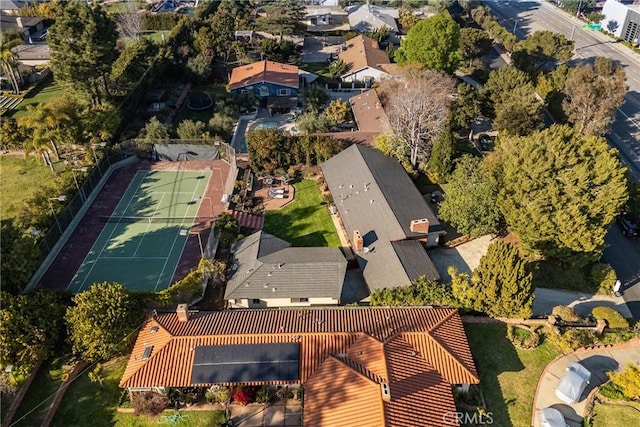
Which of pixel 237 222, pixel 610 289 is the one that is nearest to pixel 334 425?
pixel 237 222

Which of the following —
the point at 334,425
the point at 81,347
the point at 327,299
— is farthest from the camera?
the point at 327,299

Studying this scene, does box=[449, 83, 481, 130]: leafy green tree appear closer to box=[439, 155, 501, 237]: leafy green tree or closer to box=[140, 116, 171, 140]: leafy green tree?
box=[439, 155, 501, 237]: leafy green tree

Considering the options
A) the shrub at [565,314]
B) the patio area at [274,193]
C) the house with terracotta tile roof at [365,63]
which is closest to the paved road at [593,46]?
the shrub at [565,314]

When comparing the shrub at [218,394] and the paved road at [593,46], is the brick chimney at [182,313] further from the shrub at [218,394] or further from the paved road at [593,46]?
the paved road at [593,46]

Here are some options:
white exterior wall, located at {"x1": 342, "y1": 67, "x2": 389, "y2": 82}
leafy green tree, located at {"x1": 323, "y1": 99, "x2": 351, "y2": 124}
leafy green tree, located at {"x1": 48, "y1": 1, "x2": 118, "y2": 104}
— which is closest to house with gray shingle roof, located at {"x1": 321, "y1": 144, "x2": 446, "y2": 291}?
leafy green tree, located at {"x1": 323, "y1": 99, "x2": 351, "y2": 124}

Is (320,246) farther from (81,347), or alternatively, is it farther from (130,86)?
(130,86)

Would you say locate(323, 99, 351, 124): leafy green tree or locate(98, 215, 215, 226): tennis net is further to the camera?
locate(323, 99, 351, 124): leafy green tree
